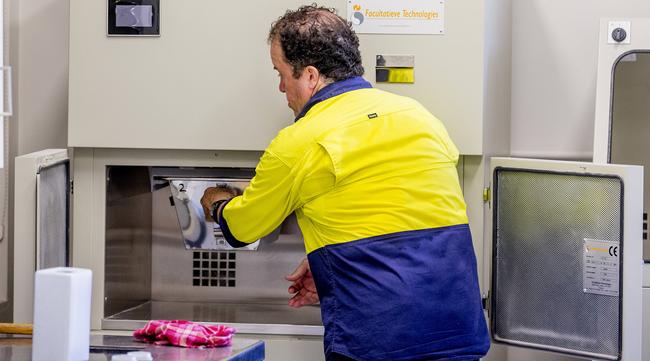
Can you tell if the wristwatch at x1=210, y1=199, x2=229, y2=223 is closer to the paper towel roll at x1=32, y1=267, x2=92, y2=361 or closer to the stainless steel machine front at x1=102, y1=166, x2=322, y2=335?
the stainless steel machine front at x1=102, y1=166, x2=322, y2=335

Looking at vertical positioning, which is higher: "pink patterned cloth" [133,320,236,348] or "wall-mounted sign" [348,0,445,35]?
"wall-mounted sign" [348,0,445,35]

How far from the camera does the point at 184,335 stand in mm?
1758

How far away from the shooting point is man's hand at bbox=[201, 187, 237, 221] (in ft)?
7.50

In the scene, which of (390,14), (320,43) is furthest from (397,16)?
(320,43)

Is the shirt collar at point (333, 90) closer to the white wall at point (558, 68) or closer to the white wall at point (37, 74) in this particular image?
the white wall at point (558, 68)

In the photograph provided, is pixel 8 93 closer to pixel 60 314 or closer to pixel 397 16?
pixel 60 314

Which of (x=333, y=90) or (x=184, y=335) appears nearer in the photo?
(x=184, y=335)

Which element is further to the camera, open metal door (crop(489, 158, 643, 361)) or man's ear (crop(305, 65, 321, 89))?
open metal door (crop(489, 158, 643, 361))

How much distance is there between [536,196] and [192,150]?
0.91 metres

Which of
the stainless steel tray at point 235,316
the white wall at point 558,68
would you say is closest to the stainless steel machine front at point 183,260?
the stainless steel tray at point 235,316

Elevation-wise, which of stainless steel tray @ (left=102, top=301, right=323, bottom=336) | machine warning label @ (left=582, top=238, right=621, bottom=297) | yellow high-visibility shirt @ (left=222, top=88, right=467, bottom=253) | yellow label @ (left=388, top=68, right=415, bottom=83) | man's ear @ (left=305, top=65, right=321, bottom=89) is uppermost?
yellow label @ (left=388, top=68, right=415, bottom=83)

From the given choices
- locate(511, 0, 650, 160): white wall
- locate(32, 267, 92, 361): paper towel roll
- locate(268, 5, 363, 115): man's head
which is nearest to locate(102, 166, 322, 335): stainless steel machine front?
locate(268, 5, 363, 115): man's head

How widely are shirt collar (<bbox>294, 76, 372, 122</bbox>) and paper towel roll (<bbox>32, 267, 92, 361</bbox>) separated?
712 mm

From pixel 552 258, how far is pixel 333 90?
2.45ft
